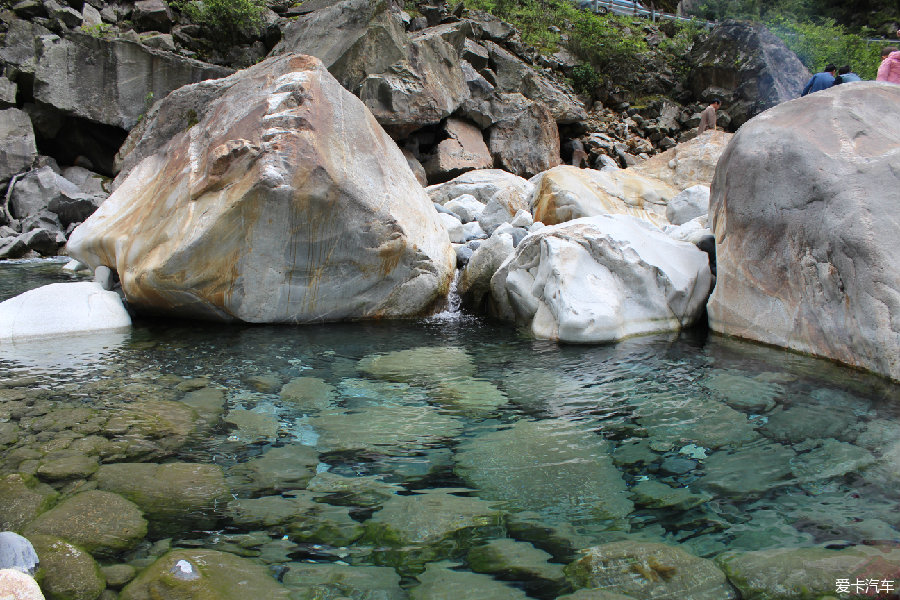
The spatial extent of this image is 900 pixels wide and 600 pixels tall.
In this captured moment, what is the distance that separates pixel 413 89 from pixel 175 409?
1386cm

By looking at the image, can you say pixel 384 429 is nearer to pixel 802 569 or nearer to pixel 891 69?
pixel 802 569

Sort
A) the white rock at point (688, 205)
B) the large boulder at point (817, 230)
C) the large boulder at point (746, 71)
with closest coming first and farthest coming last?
the large boulder at point (817, 230) < the white rock at point (688, 205) < the large boulder at point (746, 71)

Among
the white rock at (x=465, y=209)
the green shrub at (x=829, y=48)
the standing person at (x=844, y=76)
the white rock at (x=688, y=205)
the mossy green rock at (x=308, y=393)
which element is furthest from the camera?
the green shrub at (x=829, y=48)

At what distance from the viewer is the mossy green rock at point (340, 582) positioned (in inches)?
90.1

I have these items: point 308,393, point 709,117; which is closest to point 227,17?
point 709,117

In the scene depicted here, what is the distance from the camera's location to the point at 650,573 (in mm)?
2381

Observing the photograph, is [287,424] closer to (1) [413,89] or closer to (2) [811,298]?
(2) [811,298]

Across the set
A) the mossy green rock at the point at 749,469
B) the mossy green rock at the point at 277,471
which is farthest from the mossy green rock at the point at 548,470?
the mossy green rock at the point at 277,471

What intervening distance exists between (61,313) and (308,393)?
12.4ft

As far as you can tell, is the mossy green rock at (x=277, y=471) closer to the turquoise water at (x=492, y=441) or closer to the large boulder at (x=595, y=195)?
the turquoise water at (x=492, y=441)

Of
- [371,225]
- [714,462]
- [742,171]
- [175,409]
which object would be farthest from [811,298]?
[175,409]

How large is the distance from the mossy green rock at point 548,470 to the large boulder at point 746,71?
24171 millimetres

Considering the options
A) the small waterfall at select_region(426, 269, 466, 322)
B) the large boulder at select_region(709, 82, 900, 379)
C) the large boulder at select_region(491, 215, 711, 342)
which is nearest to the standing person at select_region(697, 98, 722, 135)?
the large boulder at select_region(709, 82, 900, 379)

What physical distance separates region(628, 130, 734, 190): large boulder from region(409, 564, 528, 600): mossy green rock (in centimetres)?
1016
